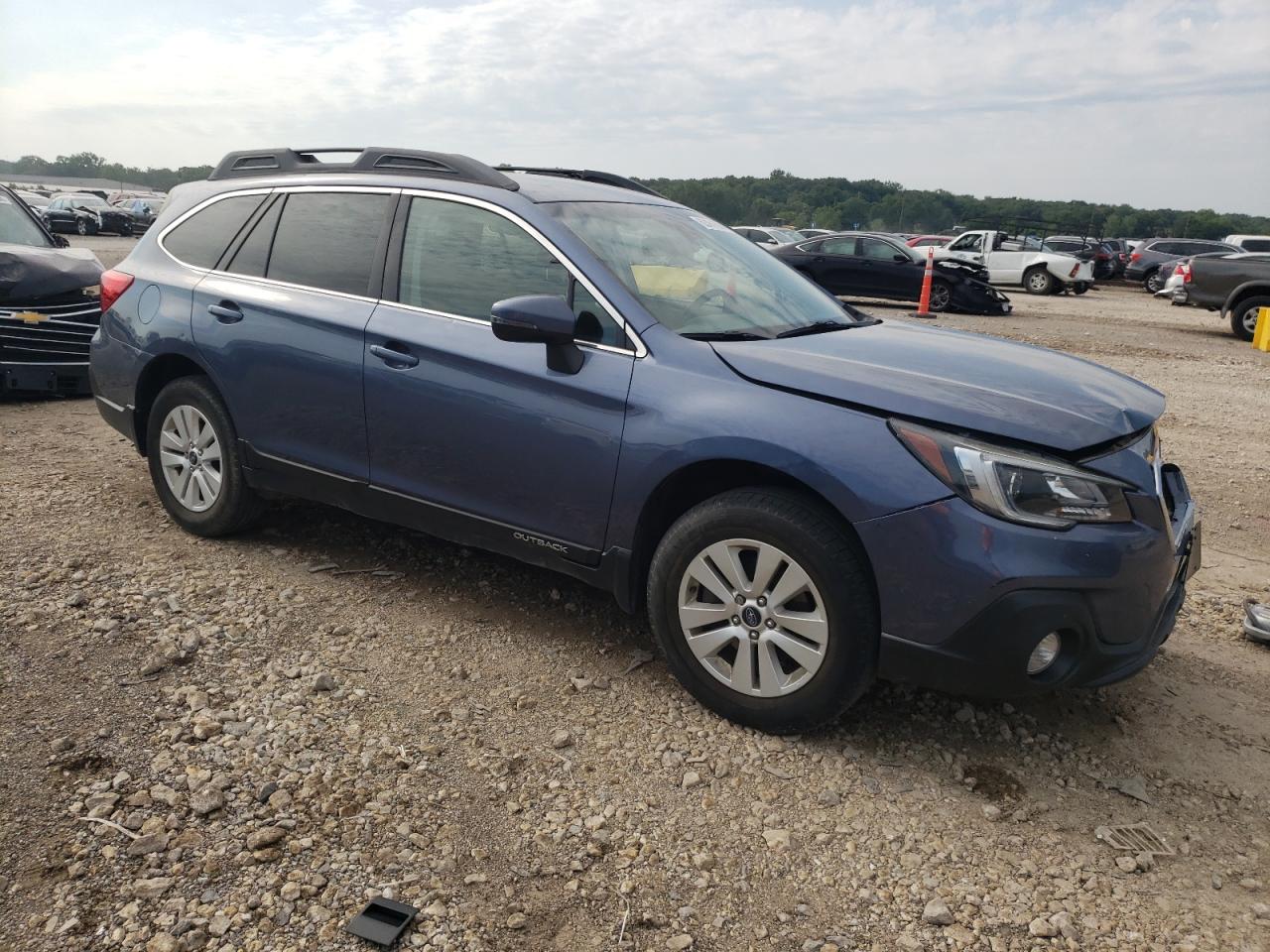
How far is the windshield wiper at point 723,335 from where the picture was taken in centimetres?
343

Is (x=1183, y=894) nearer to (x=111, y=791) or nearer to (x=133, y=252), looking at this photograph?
(x=111, y=791)

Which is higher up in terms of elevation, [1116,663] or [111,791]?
[1116,663]

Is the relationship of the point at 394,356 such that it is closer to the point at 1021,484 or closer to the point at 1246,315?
the point at 1021,484

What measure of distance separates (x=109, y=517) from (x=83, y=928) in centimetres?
310

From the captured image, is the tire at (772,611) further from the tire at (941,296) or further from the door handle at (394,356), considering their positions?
the tire at (941,296)

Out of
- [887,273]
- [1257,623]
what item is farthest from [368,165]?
[887,273]

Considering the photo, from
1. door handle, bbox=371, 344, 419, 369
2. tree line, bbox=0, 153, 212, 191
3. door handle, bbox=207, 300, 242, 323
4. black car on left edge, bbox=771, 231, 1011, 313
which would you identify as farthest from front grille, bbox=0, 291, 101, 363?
tree line, bbox=0, 153, 212, 191

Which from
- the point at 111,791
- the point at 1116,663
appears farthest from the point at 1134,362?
the point at 111,791

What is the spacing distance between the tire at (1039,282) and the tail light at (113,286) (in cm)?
2316

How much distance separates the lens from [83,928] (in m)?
2.34

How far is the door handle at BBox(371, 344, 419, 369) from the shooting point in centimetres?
380

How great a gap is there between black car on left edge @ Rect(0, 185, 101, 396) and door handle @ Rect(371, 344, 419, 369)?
4.61m

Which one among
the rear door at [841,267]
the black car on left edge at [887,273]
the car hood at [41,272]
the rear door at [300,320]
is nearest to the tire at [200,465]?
the rear door at [300,320]

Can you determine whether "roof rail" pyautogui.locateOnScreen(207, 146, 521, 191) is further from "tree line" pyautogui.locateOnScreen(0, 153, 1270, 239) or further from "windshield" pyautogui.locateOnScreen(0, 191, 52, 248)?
"tree line" pyautogui.locateOnScreen(0, 153, 1270, 239)
